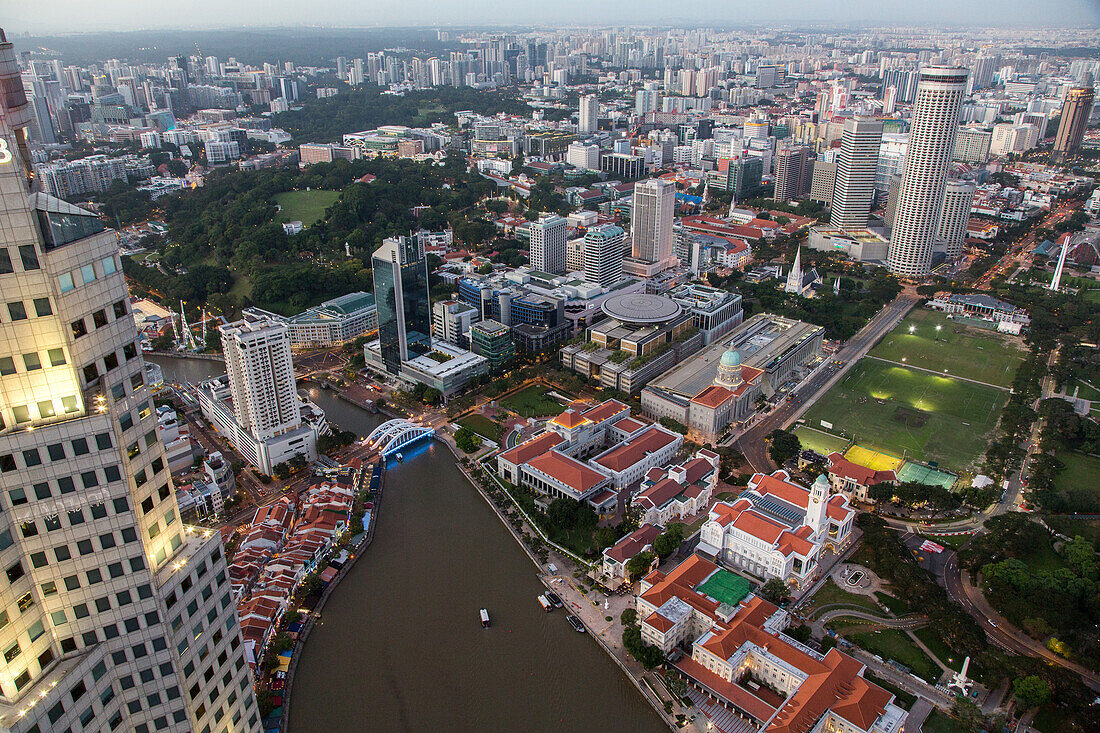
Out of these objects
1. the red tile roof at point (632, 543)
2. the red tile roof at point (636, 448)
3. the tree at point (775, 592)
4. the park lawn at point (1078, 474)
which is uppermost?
the red tile roof at point (636, 448)

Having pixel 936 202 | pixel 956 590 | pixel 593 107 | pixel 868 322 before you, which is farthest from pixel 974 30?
pixel 956 590

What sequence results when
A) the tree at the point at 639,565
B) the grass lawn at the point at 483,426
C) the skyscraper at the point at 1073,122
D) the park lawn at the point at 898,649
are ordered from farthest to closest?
the skyscraper at the point at 1073,122 → the grass lawn at the point at 483,426 → the tree at the point at 639,565 → the park lawn at the point at 898,649

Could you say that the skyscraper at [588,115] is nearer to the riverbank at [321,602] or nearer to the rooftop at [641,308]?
the rooftop at [641,308]

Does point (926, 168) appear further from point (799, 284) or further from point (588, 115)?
point (588, 115)

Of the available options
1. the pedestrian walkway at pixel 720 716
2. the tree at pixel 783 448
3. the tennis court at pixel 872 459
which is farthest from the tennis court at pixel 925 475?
the pedestrian walkway at pixel 720 716

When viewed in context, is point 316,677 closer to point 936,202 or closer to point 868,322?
point 868,322

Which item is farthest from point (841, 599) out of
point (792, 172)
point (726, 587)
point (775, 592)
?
point (792, 172)

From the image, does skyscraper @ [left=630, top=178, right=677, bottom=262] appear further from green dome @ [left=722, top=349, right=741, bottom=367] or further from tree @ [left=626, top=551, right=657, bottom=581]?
tree @ [left=626, top=551, right=657, bottom=581]
